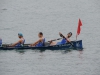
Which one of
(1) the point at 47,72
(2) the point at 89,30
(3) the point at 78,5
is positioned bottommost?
(1) the point at 47,72

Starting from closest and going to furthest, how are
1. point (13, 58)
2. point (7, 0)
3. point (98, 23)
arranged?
point (13, 58) < point (98, 23) < point (7, 0)

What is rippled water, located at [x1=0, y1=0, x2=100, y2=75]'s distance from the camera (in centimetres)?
4344

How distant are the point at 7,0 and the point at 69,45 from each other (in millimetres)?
49209

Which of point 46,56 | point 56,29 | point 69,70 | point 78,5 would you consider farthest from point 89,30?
point 78,5

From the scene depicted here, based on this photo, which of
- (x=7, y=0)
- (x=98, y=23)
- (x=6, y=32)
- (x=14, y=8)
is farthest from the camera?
(x=7, y=0)

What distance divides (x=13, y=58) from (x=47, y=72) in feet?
18.8

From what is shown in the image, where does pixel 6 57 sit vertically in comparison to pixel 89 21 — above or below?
below

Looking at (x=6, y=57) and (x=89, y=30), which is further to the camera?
(x=89, y=30)

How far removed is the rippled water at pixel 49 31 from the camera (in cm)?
4344

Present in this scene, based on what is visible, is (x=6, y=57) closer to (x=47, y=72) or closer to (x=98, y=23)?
(x=47, y=72)

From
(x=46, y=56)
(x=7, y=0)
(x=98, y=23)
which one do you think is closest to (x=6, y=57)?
(x=46, y=56)

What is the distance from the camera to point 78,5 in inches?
3457

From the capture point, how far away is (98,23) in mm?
67562

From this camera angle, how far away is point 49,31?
61.4m
